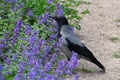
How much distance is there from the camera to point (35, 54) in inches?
154

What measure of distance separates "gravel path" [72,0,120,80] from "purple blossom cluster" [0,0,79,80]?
59cm

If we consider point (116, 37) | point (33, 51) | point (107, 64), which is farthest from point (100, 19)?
point (33, 51)

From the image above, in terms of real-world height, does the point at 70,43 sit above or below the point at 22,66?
below

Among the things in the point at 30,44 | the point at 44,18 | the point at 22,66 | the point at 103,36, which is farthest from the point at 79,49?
the point at 103,36

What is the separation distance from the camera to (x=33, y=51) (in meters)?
3.88

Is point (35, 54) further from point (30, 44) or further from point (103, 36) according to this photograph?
point (103, 36)

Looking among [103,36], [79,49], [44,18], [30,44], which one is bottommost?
[103,36]

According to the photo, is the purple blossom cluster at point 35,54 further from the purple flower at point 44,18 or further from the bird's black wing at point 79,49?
the bird's black wing at point 79,49

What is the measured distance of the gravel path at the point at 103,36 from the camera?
489 cm

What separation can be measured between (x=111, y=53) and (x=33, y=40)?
1.88 m

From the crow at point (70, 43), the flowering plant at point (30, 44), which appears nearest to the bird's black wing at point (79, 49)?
the crow at point (70, 43)

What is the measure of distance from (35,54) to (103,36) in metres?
2.66

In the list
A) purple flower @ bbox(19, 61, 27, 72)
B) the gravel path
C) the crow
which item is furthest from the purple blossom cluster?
the gravel path

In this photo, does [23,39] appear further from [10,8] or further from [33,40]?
[10,8]
